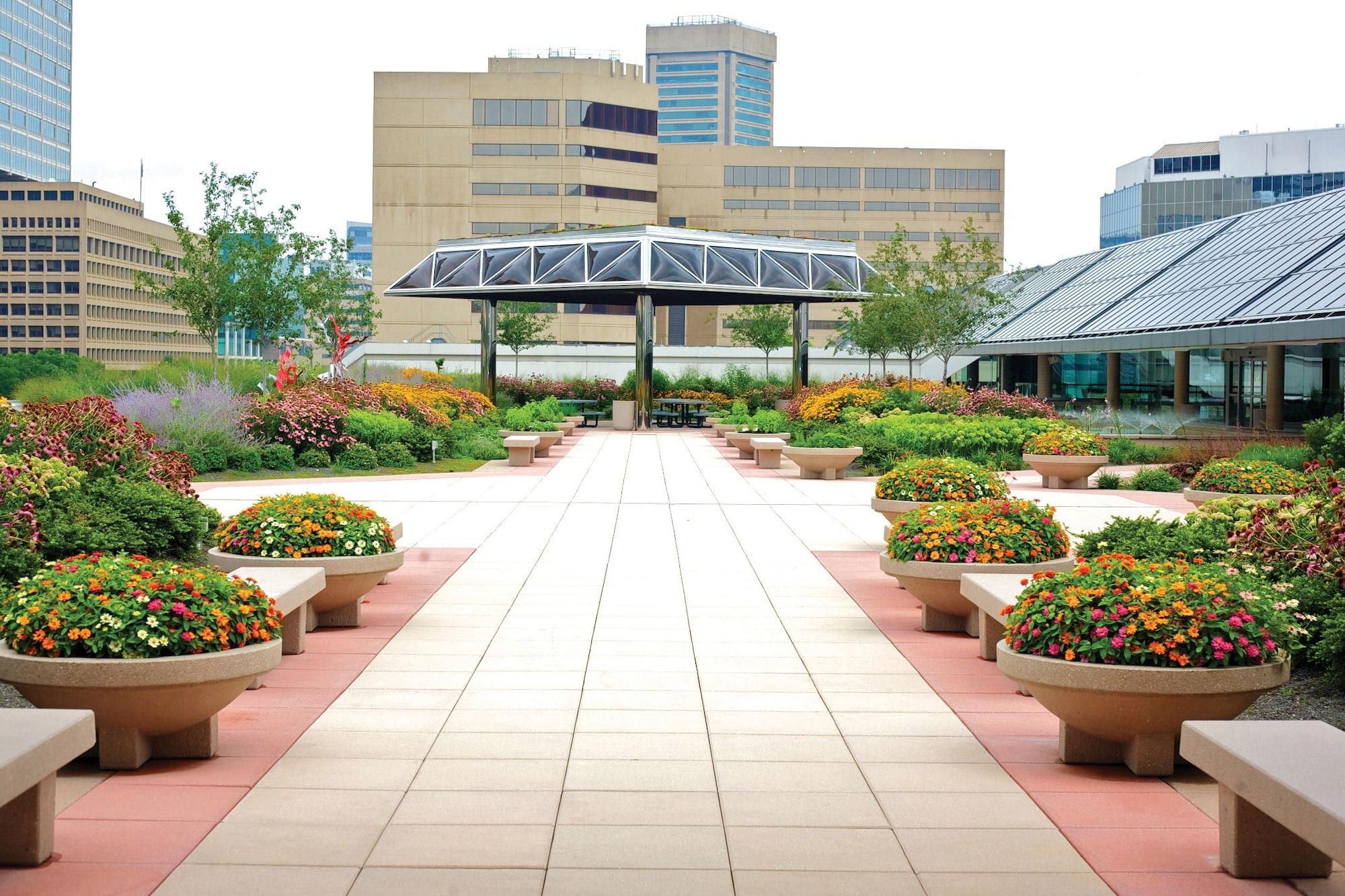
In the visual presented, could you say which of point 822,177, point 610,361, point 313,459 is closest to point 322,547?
point 313,459

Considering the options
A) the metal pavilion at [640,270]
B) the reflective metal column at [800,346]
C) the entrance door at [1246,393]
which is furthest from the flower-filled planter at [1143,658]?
the reflective metal column at [800,346]

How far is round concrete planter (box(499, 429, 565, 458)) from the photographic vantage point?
2610 centimetres

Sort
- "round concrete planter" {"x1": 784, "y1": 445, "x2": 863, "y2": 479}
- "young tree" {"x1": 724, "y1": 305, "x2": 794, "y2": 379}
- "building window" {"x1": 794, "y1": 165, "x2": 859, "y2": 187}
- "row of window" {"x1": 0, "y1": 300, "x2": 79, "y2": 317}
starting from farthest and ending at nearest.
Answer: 1. "row of window" {"x1": 0, "y1": 300, "x2": 79, "y2": 317}
2. "building window" {"x1": 794, "y1": 165, "x2": 859, "y2": 187}
3. "young tree" {"x1": 724, "y1": 305, "x2": 794, "y2": 379}
4. "round concrete planter" {"x1": 784, "y1": 445, "x2": 863, "y2": 479}

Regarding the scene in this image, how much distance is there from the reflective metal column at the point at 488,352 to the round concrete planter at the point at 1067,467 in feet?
70.7

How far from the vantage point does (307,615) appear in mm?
8805

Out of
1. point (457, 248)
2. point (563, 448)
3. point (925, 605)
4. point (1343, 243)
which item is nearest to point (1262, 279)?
point (1343, 243)

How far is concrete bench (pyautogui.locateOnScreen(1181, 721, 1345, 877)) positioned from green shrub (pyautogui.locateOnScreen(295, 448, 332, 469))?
62.6 feet

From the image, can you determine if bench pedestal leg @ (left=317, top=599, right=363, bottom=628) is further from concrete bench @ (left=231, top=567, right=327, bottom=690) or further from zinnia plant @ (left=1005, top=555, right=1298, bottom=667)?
zinnia plant @ (left=1005, top=555, right=1298, bottom=667)

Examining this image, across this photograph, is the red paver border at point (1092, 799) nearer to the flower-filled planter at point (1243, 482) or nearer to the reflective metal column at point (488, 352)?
the flower-filled planter at point (1243, 482)

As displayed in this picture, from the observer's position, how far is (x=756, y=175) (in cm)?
10275

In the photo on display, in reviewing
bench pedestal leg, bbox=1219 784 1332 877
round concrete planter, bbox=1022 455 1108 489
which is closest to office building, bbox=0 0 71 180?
round concrete planter, bbox=1022 455 1108 489

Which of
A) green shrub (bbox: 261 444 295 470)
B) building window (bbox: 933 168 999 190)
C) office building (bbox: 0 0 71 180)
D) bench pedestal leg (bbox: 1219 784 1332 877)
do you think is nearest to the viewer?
bench pedestal leg (bbox: 1219 784 1332 877)

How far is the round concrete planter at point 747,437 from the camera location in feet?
85.7

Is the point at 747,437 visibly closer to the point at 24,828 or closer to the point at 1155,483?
the point at 1155,483
